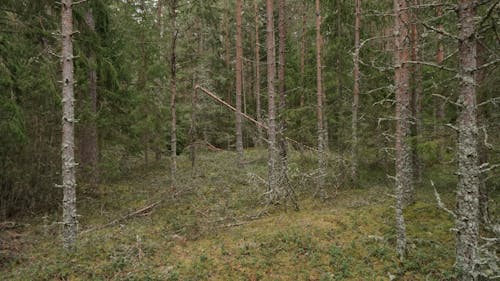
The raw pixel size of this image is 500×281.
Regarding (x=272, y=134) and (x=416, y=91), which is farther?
(x=416, y=91)

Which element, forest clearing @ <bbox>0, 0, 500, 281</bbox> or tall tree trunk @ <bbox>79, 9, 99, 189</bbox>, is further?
tall tree trunk @ <bbox>79, 9, 99, 189</bbox>

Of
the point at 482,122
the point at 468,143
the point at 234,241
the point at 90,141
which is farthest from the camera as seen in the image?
the point at 90,141

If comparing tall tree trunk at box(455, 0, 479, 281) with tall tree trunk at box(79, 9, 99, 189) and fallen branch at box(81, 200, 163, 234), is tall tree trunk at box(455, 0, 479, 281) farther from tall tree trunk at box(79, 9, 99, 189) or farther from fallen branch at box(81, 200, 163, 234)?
tall tree trunk at box(79, 9, 99, 189)

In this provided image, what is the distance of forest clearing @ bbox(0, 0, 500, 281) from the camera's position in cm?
767

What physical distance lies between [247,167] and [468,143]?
15.1 metres

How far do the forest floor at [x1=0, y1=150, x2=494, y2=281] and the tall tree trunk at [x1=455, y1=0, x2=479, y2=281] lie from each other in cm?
51

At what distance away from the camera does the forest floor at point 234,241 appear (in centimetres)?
777

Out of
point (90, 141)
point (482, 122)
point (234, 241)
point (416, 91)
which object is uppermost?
point (416, 91)

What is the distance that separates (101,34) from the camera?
14.0m

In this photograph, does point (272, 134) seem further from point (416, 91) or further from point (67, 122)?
point (67, 122)

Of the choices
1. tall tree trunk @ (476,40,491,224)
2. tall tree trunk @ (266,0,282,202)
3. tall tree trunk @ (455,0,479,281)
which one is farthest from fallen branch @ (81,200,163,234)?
tall tree trunk @ (476,40,491,224)

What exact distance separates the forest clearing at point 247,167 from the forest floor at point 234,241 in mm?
48

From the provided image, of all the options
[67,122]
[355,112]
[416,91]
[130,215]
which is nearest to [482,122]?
[355,112]

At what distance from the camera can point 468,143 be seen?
18.8ft
